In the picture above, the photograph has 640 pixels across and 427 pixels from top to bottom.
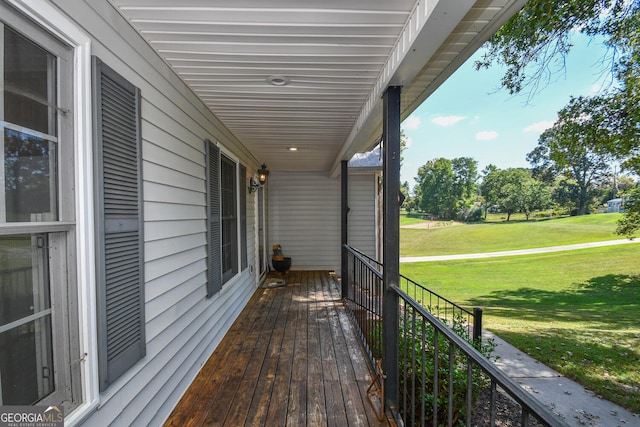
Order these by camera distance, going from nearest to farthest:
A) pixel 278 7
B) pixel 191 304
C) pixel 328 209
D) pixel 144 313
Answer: pixel 278 7
pixel 144 313
pixel 191 304
pixel 328 209

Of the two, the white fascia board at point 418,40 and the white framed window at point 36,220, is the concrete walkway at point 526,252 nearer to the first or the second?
the white fascia board at point 418,40

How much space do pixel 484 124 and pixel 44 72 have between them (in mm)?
36787

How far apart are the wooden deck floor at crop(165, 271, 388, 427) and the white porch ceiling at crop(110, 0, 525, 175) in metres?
2.29

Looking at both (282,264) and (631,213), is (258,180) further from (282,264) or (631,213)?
(631,213)

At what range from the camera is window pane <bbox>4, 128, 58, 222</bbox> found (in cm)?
96

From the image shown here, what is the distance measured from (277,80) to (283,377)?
2.48 meters

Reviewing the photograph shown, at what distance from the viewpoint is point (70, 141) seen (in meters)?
1.20

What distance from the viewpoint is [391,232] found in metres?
2.00

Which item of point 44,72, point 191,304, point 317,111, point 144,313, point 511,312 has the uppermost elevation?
point 317,111

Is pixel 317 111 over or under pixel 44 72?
over

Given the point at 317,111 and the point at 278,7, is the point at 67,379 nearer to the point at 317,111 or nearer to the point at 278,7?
the point at 278,7

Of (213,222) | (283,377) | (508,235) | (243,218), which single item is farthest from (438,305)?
(508,235)

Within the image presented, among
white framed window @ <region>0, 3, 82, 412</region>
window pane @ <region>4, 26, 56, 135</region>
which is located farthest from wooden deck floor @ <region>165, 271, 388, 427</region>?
window pane @ <region>4, 26, 56, 135</region>

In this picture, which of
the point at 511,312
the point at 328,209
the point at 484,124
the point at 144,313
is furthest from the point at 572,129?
the point at 484,124
